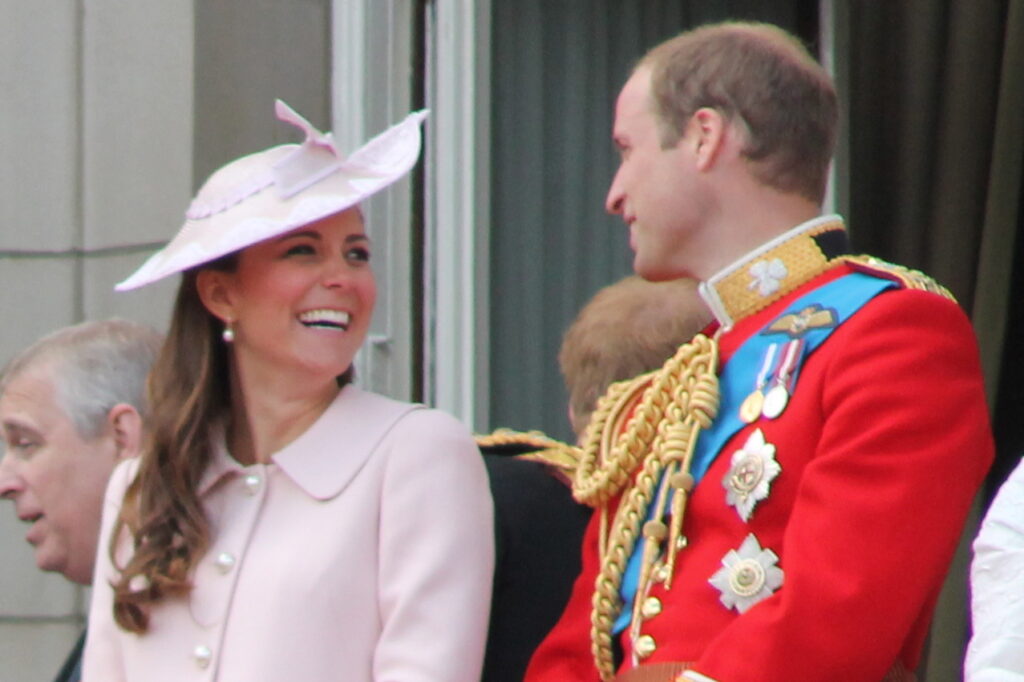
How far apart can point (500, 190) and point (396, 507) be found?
6.84ft

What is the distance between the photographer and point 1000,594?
2535 millimetres

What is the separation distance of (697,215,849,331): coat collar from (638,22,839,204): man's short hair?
0.26ft

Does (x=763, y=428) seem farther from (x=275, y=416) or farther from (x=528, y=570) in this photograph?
(x=275, y=416)

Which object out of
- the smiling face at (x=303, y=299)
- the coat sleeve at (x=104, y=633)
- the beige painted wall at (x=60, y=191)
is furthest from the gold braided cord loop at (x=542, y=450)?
the beige painted wall at (x=60, y=191)

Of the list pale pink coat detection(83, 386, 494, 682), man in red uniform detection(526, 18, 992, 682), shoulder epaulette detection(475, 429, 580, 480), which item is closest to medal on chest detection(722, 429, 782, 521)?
man in red uniform detection(526, 18, 992, 682)

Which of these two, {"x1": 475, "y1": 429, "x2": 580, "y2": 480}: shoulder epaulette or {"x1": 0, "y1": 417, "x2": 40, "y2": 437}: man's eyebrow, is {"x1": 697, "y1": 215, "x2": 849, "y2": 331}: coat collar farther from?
{"x1": 0, "y1": 417, "x2": 40, "y2": 437}: man's eyebrow

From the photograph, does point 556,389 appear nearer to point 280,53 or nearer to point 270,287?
point 280,53

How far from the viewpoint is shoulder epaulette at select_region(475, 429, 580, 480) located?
372 cm

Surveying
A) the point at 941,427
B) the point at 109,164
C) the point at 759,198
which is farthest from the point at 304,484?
the point at 109,164

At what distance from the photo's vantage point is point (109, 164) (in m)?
5.94

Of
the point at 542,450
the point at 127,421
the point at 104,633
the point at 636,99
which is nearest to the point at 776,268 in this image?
the point at 636,99

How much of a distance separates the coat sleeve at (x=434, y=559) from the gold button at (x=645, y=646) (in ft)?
1.21

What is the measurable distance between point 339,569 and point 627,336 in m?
0.69

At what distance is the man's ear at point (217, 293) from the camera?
374 cm
